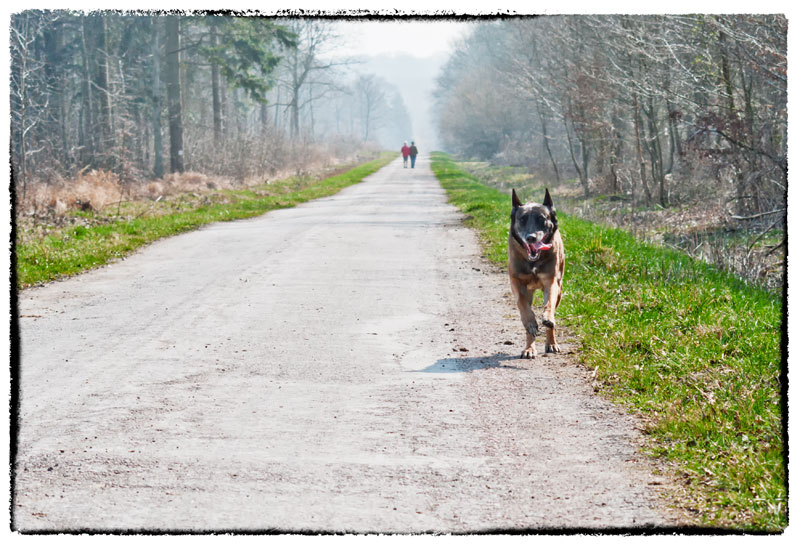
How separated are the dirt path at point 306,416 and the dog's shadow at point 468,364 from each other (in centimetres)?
3

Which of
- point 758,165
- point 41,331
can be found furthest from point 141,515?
point 758,165

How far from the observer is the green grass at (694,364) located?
14.2 ft

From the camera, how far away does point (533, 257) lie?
7090 mm

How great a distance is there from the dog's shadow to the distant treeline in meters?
4.45

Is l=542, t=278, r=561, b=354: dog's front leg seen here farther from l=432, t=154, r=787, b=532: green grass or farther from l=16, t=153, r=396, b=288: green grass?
l=16, t=153, r=396, b=288: green grass

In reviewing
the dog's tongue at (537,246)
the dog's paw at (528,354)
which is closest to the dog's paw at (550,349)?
the dog's paw at (528,354)

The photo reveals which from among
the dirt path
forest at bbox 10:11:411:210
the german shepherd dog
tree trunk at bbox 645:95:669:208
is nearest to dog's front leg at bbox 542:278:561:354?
the german shepherd dog

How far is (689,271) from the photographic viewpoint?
10.9 metres

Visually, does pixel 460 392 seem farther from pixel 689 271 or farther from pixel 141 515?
pixel 689 271

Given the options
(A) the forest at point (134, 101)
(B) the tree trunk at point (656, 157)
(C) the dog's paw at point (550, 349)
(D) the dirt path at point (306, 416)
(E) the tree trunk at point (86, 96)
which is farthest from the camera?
(E) the tree trunk at point (86, 96)

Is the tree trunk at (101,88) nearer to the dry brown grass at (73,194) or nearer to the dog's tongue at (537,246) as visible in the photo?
the dry brown grass at (73,194)

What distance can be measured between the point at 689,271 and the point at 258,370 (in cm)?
618

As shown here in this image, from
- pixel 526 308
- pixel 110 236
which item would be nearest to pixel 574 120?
pixel 110 236

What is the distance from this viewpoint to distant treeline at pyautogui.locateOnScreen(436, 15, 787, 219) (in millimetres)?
14383
